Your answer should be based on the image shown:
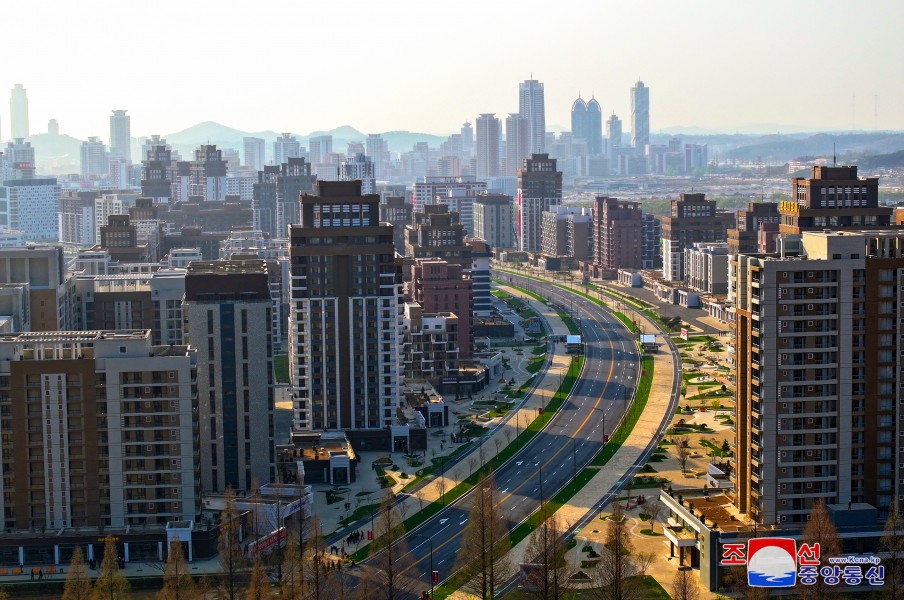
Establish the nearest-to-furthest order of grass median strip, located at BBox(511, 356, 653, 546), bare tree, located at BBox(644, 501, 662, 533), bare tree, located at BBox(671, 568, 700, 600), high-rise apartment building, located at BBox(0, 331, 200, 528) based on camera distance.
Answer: bare tree, located at BBox(671, 568, 700, 600)
high-rise apartment building, located at BBox(0, 331, 200, 528)
bare tree, located at BBox(644, 501, 662, 533)
grass median strip, located at BBox(511, 356, 653, 546)

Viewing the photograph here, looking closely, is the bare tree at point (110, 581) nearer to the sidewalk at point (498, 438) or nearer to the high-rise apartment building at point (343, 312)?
the sidewalk at point (498, 438)

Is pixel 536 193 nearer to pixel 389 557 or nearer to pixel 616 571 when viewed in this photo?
pixel 389 557

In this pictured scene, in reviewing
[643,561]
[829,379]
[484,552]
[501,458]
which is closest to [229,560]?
[484,552]

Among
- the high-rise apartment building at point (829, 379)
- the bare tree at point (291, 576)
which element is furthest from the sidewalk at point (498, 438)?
the high-rise apartment building at point (829, 379)

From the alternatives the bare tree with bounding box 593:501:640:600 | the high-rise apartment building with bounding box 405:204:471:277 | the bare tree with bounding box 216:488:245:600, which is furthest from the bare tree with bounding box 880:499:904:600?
the high-rise apartment building with bounding box 405:204:471:277

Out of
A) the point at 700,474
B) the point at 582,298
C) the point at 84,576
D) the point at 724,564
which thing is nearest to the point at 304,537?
the point at 84,576

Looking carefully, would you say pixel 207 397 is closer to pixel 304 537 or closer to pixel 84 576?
pixel 304 537

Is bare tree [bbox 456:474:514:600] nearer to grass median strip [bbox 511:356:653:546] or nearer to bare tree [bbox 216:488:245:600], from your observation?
grass median strip [bbox 511:356:653:546]

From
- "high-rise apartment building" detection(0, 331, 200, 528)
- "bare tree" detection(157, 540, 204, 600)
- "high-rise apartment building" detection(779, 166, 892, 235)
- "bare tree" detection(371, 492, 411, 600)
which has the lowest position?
"bare tree" detection(371, 492, 411, 600)
